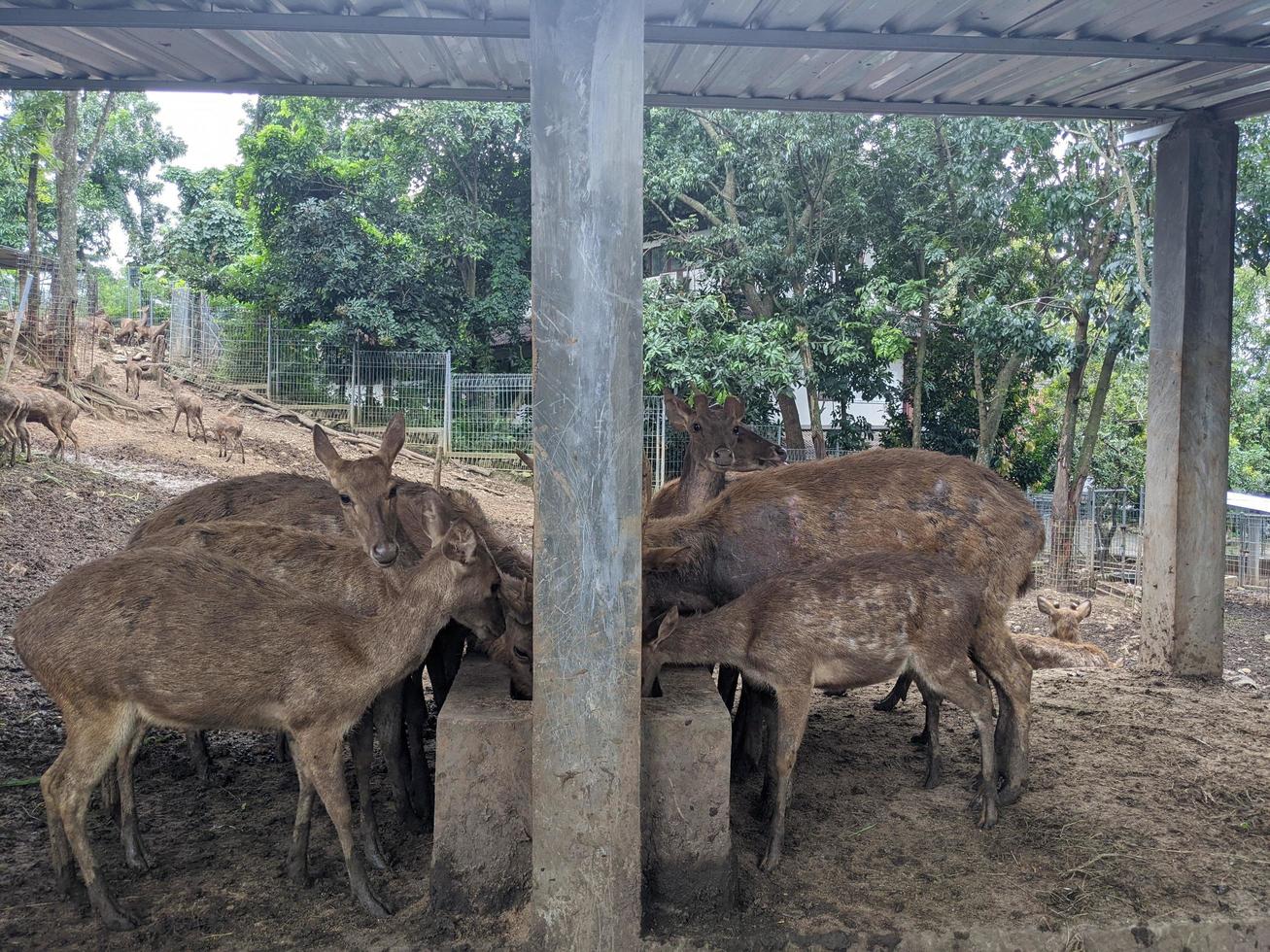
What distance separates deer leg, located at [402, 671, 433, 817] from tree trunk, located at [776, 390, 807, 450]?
14.6 m

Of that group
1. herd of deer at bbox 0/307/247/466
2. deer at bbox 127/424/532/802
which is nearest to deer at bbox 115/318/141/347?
herd of deer at bbox 0/307/247/466

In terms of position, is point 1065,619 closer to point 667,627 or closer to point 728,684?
point 728,684

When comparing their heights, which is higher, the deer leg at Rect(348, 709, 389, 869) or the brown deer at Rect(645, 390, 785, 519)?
the brown deer at Rect(645, 390, 785, 519)

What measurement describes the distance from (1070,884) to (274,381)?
22545 millimetres

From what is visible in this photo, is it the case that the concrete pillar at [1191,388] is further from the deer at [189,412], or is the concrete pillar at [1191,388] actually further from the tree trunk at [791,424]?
the deer at [189,412]

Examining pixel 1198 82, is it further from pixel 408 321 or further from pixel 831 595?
pixel 408 321

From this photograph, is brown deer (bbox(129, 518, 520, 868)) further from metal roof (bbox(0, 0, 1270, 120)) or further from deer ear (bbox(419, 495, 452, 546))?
metal roof (bbox(0, 0, 1270, 120))

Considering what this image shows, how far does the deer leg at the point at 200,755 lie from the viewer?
572cm

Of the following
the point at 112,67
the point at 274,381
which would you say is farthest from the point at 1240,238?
the point at 274,381

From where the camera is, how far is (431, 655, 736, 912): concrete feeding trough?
4.25m

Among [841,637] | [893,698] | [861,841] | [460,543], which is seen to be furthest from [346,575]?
[893,698]

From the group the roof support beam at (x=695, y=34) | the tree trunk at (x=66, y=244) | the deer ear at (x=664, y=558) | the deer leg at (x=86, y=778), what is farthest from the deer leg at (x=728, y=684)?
the tree trunk at (x=66, y=244)

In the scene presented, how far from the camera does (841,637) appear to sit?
17.1 ft

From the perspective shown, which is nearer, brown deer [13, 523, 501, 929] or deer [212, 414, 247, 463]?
brown deer [13, 523, 501, 929]
